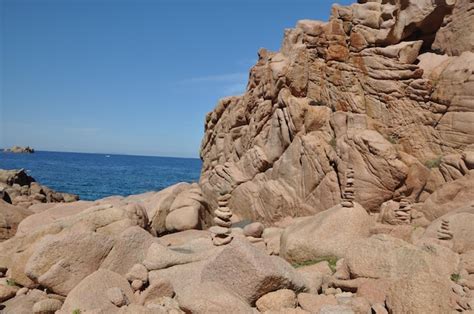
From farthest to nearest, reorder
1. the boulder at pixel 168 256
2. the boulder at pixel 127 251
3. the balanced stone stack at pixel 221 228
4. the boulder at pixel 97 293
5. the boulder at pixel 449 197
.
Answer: the boulder at pixel 449 197 < the balanced stone stack at pixel 221 228 < the boulder at pixel 168 256 < the boulder at pixel 127 251 < the boulder at pixel 97 293

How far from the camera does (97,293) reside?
32.8 feet

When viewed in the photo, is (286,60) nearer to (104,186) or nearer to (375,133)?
(375,133)

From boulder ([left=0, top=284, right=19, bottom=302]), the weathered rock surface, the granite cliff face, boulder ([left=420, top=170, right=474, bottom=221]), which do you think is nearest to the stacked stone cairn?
boulder ([left=420, top=170, right=474, bottom=221])

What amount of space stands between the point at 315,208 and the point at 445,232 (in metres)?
9.92

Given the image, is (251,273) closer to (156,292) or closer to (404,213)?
(156,292)

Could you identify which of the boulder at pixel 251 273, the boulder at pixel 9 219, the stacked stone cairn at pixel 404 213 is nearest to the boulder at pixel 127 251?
the boulder at pixel 251 273

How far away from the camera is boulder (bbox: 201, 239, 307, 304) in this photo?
9359mm

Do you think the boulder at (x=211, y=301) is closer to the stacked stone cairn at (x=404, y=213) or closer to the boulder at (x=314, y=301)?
the boulder at (x=314, y=301)

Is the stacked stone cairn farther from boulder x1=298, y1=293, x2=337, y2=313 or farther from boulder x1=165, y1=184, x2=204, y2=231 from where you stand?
boulder x1=165, y1=184, x2=204, y2=231

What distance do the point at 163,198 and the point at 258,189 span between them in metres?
6.59

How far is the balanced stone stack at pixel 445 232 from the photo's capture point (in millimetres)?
12844

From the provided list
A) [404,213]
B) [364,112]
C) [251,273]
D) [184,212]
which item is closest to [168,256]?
[251,273]

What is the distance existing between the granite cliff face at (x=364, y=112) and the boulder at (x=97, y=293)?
1421 cm

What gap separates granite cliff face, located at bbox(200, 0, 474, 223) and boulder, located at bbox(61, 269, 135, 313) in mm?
14210
